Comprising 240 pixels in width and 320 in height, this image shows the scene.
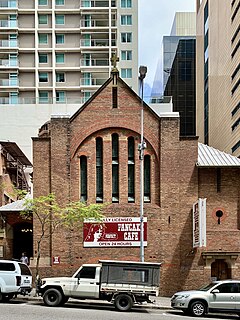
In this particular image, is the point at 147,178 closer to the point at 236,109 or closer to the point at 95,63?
the point at 236,109

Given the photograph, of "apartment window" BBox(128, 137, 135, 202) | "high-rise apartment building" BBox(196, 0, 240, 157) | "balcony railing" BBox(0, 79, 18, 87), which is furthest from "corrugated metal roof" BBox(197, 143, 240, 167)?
"balcony railing" BBox(0, 79, 18, 87)

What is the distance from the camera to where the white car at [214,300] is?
2512 centimetres

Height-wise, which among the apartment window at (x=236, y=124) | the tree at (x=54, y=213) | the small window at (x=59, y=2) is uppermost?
the small window at (x=59, y=2)

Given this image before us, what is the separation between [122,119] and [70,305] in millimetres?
12178

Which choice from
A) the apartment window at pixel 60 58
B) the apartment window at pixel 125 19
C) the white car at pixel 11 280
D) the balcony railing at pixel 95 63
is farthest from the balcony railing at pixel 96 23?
the white car at pixel 11 280

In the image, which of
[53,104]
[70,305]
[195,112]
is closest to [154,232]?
[70,305]

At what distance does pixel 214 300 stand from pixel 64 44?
6507 cm

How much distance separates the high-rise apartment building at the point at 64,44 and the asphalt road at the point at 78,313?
59.3 meters

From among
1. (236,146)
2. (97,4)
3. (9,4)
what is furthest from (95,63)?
(236,146)

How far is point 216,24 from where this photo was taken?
86.6 metres

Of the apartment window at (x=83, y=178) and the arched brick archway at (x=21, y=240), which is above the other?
the apartment window at (x=83, y=178)

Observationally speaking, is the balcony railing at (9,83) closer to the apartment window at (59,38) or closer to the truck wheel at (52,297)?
the apartment window at (59,38)

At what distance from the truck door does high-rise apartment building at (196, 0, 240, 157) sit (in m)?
47.2

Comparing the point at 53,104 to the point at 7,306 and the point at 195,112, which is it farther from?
the point at 7,306
